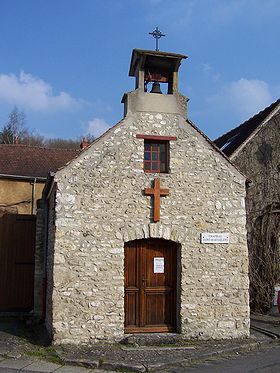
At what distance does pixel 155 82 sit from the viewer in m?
11.8

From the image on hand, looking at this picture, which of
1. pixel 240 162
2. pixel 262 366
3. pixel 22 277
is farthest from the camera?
pixel 240 162

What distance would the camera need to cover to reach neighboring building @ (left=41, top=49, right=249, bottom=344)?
33.3ft

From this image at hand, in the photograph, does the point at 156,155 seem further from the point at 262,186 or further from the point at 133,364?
the point at 262,186

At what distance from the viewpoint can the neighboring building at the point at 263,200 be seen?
48.9 ft

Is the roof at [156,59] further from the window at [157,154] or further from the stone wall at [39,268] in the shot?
the stone wall at [39,268]

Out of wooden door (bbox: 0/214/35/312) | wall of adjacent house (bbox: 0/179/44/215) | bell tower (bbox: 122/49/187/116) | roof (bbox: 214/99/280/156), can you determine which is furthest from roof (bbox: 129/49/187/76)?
wall of adjacent house (bbox: 0/179/44/215)

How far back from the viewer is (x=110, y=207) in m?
10.6

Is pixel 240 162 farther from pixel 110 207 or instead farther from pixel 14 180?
pixel 14 180

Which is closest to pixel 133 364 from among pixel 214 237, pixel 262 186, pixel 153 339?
pixel 153 339

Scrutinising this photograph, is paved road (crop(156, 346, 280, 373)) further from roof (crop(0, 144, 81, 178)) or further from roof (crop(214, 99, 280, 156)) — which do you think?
→ roof (crop(0, 144, 81, 178))

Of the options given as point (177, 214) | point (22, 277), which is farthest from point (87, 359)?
point (22, 277)

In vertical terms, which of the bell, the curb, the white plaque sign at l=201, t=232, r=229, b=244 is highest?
the bell

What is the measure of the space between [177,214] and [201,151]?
69.9 inches

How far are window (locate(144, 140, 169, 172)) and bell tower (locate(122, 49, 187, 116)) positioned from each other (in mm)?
873
